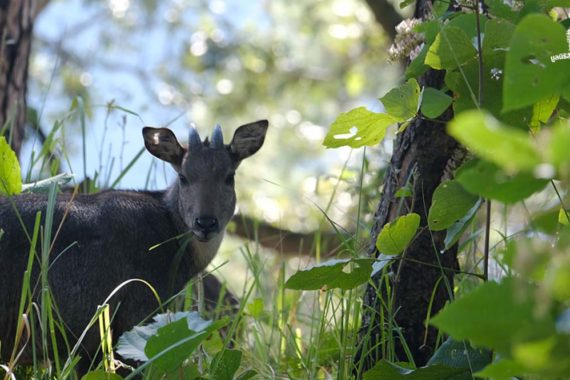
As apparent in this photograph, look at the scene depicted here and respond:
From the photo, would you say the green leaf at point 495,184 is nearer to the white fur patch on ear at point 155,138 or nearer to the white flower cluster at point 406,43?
the white flower cluster at point 406,43

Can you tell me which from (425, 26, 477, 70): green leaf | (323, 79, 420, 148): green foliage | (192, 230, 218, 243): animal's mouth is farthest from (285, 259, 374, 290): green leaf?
(192, 230, 218, 243): animal's mouth

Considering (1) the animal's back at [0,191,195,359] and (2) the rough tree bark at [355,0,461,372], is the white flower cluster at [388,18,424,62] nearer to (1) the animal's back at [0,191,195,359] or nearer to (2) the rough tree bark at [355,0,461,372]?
(2) the rough tree bark at [355,0,461,372]

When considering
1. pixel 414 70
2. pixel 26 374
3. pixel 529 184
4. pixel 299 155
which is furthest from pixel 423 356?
pixel 299 155

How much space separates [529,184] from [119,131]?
410cm

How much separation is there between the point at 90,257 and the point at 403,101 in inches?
91.4

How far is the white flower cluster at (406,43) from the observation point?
359 cm

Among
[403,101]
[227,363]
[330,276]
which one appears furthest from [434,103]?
[227,363]

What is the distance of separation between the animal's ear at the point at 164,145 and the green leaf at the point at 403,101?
2633 millimetres

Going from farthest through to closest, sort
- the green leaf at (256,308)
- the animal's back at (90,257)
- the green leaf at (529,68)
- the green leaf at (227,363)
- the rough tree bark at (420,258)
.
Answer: the animal's back at (90,257) < the green leaf at (256,308) < the rough tree bark at (420,258) < the green leaf at (227,363) < the green leaf at (529,68)

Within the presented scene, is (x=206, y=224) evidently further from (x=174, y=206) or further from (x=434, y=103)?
(x=434, y=103)

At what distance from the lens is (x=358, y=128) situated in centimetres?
312

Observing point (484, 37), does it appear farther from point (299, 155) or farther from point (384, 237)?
point (299, 155)

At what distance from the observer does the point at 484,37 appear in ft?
10.3

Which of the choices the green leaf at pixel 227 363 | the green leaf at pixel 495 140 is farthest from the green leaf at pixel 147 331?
the green leaf at pixel 495 140
